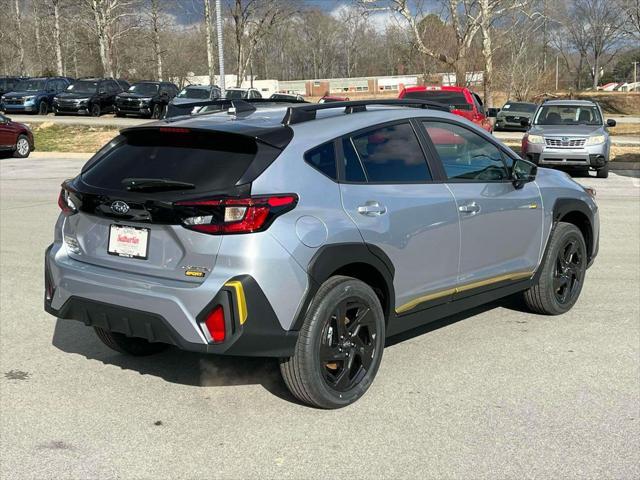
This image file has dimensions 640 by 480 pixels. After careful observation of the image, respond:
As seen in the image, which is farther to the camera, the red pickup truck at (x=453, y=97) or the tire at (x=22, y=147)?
the tire at (x=22, y=147)

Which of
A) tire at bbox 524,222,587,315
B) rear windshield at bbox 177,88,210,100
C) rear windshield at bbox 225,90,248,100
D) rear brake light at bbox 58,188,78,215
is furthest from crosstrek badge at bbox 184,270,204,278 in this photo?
rear windshield at bbox 177,88,210,100

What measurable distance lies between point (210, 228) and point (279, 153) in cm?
56

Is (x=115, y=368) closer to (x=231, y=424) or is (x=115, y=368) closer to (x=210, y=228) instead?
(x=231, y=424)

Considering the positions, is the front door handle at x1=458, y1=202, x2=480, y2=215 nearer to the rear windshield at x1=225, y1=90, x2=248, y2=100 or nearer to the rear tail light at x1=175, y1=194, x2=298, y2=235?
the rear tail light at x1=175, y1=194, x2=298, y2=235

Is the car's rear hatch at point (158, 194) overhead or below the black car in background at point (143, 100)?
below

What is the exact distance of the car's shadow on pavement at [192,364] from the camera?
4473 millimetres

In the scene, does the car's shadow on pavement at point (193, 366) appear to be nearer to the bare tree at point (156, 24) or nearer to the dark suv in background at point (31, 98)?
the dark suv in background at point (31, 98)

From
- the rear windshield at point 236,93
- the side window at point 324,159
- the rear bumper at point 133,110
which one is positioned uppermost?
the rear windshield at point 236,93

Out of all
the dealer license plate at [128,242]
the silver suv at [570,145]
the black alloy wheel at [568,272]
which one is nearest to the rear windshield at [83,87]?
the silver suv at [570,145]

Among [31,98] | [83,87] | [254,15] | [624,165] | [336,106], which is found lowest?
[624,165]

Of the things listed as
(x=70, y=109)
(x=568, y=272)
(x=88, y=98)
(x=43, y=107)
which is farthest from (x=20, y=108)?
(x=568, y=272)

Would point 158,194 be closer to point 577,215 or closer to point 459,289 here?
point 459,289

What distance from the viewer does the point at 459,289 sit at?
15.7ft

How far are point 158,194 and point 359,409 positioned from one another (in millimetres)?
1645
